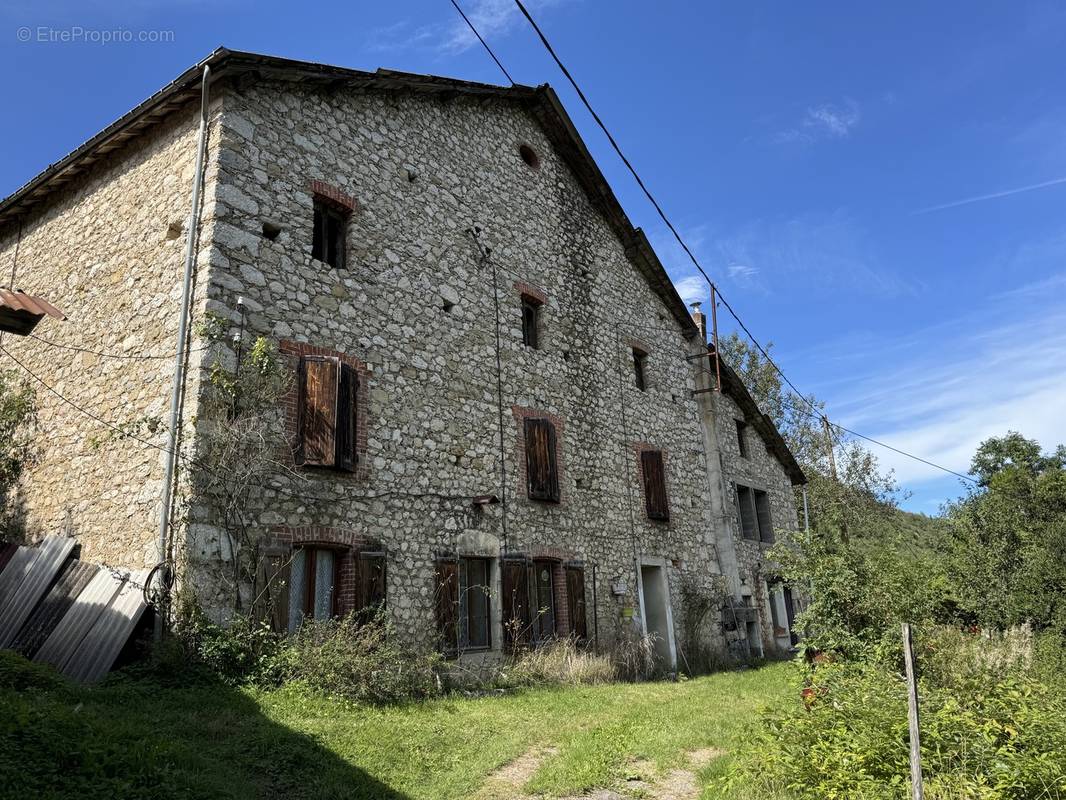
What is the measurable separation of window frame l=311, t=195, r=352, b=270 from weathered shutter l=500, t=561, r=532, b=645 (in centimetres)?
476

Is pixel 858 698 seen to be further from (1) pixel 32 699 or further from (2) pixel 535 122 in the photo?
(2) pixel 535 122

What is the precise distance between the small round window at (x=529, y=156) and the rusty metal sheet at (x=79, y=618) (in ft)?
32.4

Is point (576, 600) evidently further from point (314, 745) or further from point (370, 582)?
point (314, 745)

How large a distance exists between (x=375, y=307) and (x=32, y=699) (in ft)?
18.6

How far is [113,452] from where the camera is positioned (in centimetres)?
810

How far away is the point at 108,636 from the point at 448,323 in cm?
575

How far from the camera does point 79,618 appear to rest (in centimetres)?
725

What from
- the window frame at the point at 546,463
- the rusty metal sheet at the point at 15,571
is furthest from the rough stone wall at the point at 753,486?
the rusty metal sheet at the point at 15,571

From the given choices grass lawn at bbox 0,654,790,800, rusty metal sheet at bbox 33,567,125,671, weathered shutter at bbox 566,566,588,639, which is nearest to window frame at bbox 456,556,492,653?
grass lawn at bbox 0,654,790,800

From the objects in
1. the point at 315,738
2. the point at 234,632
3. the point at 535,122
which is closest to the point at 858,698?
the point at 315,738

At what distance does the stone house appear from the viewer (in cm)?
796

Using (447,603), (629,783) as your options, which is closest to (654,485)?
(447,603)

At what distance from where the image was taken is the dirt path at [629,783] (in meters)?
5.20

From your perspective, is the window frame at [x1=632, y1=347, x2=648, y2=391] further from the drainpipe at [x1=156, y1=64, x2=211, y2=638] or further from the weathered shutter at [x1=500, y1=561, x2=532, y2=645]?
the drainpipe at [x1=156, y1=64, x2=211, y2=638]
